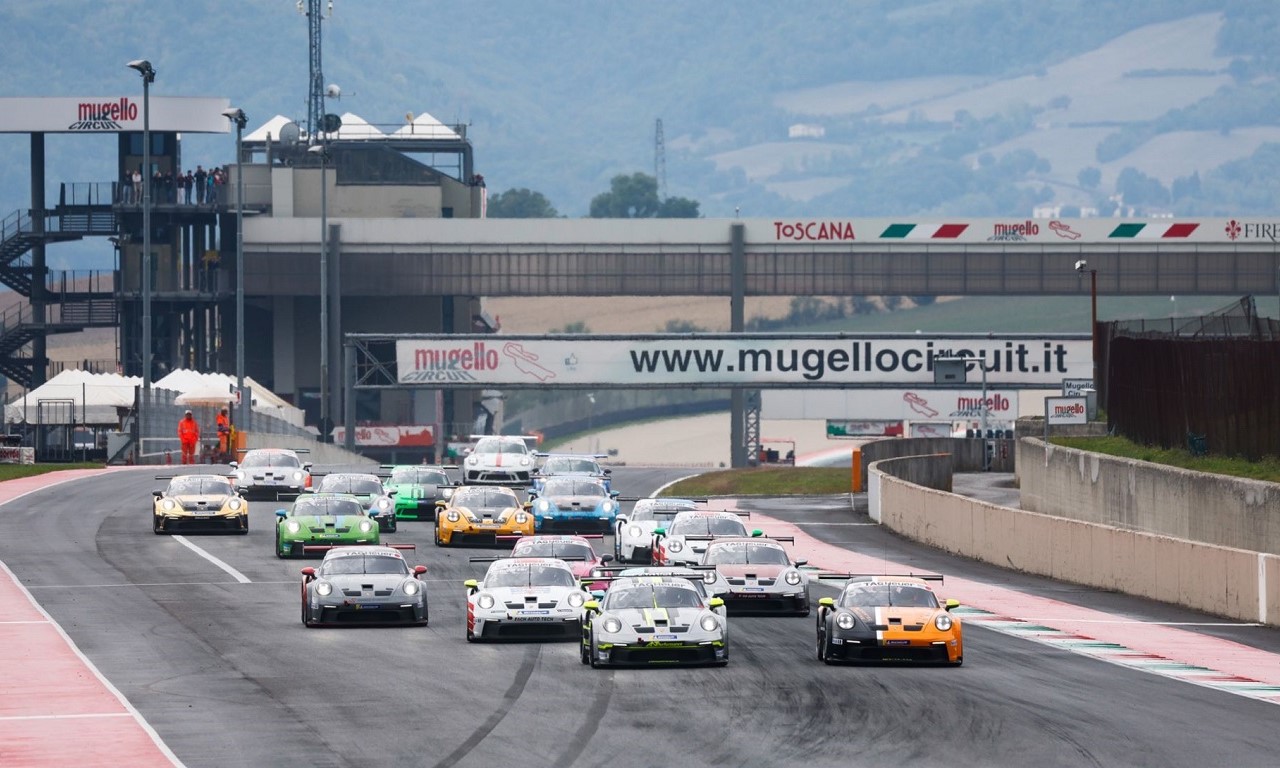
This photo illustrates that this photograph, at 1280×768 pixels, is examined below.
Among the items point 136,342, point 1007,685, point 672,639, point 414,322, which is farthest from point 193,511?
point 414,322

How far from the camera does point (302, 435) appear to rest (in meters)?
90.2

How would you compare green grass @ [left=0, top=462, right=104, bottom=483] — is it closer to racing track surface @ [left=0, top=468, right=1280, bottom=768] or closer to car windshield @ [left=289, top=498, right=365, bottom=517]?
car windshield @ [left=289, top=498, right=365, bottom=517]

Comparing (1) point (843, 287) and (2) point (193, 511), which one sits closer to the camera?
(2) point (193, 511)

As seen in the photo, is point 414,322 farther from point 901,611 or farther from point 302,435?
point 901,611

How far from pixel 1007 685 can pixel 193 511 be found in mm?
25623

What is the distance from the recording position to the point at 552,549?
33.8 metres

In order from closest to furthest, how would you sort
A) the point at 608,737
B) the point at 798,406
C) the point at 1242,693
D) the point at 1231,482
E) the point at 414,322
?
the point at 608,737
the point at 1242,693
the point at 1231,482
the point at 414,322
the point at 798,406

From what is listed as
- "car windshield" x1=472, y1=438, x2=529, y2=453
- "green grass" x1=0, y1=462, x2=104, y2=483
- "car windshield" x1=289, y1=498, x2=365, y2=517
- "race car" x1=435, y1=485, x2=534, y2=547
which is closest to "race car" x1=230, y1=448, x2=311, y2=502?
"car windshield" x1=472, y1=438, x2=529, y2=453

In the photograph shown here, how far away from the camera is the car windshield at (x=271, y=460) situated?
54375mm

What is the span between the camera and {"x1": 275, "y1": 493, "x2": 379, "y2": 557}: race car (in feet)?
135

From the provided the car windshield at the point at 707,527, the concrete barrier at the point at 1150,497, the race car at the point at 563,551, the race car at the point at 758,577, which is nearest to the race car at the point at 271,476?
the car windshield at the point at 707,527

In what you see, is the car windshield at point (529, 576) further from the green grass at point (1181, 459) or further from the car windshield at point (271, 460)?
the car windshield at point (271, 460)

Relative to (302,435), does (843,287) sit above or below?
above

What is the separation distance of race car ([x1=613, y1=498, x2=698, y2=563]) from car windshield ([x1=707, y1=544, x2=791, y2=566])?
20.5 feet
